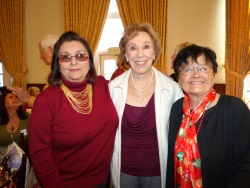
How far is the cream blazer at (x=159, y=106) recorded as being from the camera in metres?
1.78

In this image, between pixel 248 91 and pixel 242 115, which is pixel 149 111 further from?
pixel 248 91

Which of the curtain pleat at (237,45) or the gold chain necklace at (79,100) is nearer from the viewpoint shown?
the gold chain necklace at (79,100)

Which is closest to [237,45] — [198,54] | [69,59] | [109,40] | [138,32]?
[109,40]

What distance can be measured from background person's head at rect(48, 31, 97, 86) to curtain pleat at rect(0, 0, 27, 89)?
5156 millimetres

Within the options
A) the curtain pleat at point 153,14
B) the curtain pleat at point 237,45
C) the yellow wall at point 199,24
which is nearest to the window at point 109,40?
the curtain pleat at point 153,14

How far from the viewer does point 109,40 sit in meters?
6.04

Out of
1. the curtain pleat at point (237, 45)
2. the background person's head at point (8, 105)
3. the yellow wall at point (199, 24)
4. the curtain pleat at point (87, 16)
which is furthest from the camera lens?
the curtain pleat at point (87, 16)

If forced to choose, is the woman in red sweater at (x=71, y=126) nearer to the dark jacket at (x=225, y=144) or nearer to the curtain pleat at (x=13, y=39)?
the dark jacket at (x=225, y=144)

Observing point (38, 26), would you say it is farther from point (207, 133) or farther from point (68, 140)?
point (207, 133)

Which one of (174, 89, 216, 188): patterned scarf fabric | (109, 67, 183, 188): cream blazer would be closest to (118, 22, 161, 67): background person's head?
(109, 67, 183, 188): cream blazer

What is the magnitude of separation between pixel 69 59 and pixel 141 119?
75 cm

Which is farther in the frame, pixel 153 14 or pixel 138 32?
pixel 153 14

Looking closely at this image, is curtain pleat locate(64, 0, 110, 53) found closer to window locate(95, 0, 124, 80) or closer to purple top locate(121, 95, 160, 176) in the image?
window locate(95, 0, 124, 80)

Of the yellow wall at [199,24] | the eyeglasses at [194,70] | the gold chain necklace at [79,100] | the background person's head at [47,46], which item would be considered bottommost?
the gold chain necklace at [79,100]
